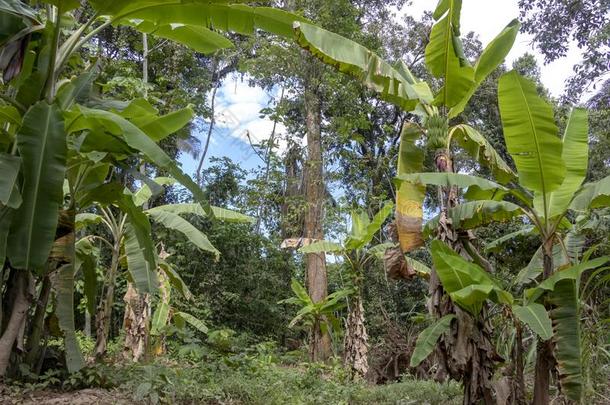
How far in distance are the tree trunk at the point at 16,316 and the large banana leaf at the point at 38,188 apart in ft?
3.31

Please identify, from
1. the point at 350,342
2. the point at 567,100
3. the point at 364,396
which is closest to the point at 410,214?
the point at 364,396

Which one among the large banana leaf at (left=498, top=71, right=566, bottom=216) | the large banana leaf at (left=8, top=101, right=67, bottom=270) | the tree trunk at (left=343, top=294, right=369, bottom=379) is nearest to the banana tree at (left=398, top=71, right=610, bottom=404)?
the large banana leaf at (left=498, top=71, right=566, bottom=216)

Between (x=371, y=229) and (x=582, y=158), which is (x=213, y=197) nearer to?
(x=371, y=229)

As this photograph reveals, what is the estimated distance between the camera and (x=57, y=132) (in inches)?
139

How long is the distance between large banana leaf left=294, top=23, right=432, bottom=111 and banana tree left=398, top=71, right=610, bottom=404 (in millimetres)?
1019

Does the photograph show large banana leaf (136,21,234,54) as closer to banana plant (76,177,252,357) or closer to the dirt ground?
banana plant (76,177,252,357)

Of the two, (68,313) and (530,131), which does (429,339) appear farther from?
(68,313)

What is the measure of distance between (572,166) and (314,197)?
7.54m

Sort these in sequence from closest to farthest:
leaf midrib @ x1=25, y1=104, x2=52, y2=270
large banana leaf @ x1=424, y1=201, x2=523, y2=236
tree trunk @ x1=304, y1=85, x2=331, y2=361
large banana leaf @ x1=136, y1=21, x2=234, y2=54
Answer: leaf midrib @ x1=25, y1=104, x2=52, y2=270 → large banana leaf @ x1=424, y1=201, x2=523, y2=236 → large banana leaf @ x1=136, y1=21, x2=234, y2=54 → tree trunk @ x1=304, y1=85, x2=331, y2=361

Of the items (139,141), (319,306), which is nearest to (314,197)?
(319,306)

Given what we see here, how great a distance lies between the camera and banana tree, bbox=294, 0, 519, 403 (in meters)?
4.45

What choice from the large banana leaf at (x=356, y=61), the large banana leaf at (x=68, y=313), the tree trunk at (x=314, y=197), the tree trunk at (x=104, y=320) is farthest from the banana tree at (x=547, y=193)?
the tree trunk at (x=314, y=197)

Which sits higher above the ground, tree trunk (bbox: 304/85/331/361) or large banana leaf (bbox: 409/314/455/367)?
tree trunk (bbox: 304/85/331/361)

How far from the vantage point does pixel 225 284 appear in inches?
521
